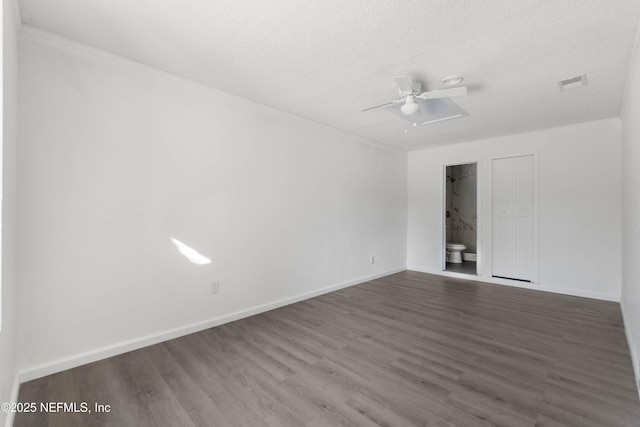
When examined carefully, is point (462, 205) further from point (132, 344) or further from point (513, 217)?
point (132, 344)

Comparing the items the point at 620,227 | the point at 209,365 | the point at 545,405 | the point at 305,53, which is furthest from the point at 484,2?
the point at 620,227

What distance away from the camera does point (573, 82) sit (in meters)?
2.79

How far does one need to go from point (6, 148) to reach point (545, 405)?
3.49m

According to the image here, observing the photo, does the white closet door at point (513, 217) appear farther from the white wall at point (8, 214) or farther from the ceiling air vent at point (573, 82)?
the white wall at point (8, 214)

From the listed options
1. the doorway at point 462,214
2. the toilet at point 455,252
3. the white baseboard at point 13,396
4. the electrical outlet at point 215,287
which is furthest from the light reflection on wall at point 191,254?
the doorway at point 462,214

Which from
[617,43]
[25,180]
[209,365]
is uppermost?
[617,43]

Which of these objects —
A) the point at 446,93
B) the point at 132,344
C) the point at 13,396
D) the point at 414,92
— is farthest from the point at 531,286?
the point at 13,396

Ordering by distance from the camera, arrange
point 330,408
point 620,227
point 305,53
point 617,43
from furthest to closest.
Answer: point 620,227 → point 305,53 → point 617,43 → point 330,408

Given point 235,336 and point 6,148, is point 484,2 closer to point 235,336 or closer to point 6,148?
point 6,148

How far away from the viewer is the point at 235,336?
2750 millimetres

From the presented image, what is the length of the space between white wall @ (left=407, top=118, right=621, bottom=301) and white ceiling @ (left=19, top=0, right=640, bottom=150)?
3.00ft

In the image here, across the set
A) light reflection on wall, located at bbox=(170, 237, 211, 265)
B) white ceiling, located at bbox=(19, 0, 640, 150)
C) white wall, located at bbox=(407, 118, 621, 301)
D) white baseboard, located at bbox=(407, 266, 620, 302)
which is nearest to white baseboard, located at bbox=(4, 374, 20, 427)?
light reflection on wall, located at bbox=(170, 237, 211, 265)

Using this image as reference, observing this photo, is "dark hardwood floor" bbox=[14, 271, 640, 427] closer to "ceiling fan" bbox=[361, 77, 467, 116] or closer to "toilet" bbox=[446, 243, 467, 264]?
"ceiling fan" bbox=[361, 77, 467, 116]

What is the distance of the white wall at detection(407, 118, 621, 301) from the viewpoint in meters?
3.86
